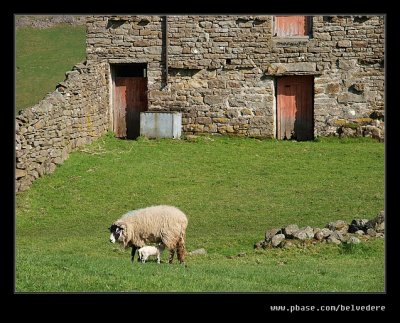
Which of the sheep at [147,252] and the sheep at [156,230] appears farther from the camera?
the sheep at [156,230]

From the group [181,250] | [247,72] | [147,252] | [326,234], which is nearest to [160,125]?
[247,72]

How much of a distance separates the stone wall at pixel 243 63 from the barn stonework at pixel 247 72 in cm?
3

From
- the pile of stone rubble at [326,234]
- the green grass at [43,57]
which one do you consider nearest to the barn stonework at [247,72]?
the green grass at [43,57]

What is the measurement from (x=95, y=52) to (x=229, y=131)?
14.4 feet

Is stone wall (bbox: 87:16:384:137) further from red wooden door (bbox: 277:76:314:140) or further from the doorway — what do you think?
the doorway

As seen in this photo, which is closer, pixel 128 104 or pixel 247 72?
pixel 247 72

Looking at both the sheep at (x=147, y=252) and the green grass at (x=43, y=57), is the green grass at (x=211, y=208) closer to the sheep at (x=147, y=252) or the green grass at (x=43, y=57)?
the sheep at (x=147, y=252)

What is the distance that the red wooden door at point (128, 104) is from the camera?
28.2m

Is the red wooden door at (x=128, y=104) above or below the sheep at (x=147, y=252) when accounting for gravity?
above

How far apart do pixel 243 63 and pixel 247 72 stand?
0.28 m

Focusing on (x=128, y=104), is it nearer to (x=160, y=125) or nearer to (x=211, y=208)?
(x=160, y=125)

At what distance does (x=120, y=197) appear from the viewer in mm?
21422

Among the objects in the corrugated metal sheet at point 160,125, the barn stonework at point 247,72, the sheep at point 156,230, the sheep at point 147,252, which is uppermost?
the barn stonework at point 247,72

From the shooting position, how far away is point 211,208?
2038 cm
